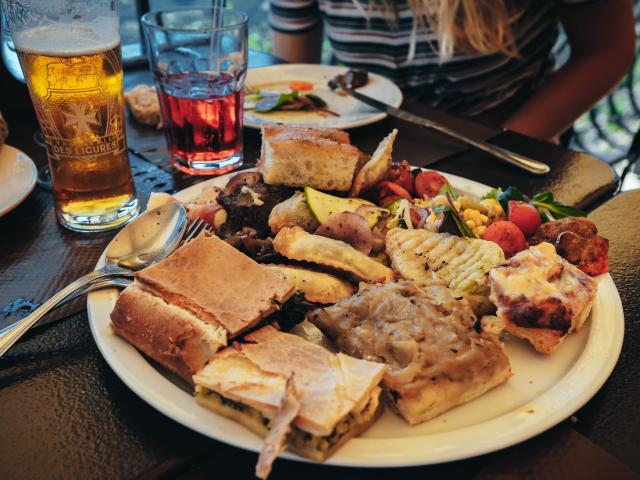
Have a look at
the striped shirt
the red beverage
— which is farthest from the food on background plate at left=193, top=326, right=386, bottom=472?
the striped shirt

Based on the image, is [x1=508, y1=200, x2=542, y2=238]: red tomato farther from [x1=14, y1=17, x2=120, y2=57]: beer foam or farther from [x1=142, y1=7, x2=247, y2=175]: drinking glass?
[x1=14, y1=17, x2=120, y2=57]: beer foam

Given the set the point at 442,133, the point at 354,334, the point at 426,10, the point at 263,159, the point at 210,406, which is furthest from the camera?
the point at 426,10

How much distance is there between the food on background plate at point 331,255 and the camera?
1.32 meters

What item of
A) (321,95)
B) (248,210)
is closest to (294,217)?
(248,210)

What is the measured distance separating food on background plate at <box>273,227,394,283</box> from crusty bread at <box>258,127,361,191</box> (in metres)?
0.24

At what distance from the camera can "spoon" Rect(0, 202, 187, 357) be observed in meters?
1.26

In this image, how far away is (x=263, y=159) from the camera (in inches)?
62.7

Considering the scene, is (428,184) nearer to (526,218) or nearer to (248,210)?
(526,218)

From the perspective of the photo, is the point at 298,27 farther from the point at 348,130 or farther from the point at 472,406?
the point at 472,406

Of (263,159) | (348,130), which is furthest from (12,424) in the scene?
(348,130)

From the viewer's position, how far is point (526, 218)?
1505mm

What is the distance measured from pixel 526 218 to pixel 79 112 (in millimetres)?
1150

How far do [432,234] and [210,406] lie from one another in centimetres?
71

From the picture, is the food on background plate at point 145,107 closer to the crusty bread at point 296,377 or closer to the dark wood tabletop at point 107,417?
the dark wood tabletop at point 107,417
